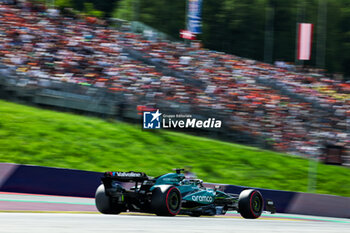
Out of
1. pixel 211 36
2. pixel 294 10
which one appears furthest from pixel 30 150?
pixel 294 10

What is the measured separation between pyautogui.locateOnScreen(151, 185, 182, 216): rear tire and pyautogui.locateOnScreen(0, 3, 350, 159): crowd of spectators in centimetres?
906

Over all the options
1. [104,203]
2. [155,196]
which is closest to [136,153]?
[104,203]

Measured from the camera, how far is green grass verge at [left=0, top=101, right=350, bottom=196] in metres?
15.7

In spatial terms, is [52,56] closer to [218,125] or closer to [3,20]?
[3,20]

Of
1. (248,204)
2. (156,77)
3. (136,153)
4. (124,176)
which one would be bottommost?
(136,153)

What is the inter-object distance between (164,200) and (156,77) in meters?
10.5

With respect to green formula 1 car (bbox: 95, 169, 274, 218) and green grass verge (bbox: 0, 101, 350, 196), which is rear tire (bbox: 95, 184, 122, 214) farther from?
green grass verge (bbox: 0, 101, 350, 196)

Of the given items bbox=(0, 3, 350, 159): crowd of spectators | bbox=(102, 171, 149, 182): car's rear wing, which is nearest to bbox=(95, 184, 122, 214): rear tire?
bbox=(102, 171, 149, 182): car's rear wing

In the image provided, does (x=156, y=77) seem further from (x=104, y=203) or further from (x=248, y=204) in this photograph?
(x=104, y=203)

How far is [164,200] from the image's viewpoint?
Result: 30.0 feet

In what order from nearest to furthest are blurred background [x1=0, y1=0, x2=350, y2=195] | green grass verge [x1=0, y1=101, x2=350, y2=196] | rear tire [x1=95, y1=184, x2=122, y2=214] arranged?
rear tire [x1=95, y1=184, x2=122, y2=214]
green grass verge [x1=0, y1=101, x2=350, y2=196]
blurred background [x1=0, y1=0, x2=350, y2=195]

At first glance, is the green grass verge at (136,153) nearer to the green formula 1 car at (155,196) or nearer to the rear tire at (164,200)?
the green formula 1 car at (155,196)

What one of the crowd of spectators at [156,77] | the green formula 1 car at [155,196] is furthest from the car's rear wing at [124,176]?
the crowd of spectators at [156,77]

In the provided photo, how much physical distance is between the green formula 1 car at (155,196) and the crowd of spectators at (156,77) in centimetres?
825
